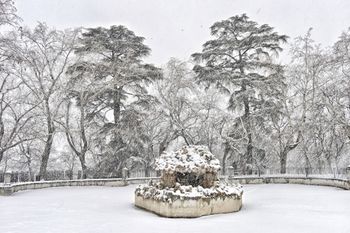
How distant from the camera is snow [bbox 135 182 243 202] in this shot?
12555 millimetres

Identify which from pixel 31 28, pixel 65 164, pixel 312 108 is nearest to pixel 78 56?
pixel 31 28

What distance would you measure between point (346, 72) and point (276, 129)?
600cm

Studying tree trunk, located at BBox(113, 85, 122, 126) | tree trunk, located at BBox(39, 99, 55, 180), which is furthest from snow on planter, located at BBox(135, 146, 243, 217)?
tree trunk, located at BBox(113, 85, 122, 126)

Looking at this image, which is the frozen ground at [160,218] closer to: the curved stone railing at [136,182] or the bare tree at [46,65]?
the curved stone railing at [136,182]

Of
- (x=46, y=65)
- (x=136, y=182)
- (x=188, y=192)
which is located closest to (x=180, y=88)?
(x=136, y=182)

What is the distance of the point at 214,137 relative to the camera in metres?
35.3

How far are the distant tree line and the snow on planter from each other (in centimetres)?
1047

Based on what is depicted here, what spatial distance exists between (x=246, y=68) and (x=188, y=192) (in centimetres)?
1643

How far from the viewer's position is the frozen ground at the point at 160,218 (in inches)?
381

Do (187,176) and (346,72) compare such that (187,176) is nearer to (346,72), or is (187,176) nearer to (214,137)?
(346,72)

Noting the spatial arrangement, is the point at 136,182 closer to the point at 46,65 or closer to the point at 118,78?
the point at 118,78

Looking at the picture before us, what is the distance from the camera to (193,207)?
12.4 metres

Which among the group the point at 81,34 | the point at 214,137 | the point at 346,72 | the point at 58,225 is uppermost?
the point at 81,34

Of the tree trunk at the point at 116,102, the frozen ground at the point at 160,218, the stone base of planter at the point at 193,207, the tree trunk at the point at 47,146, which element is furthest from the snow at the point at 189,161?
the tree trunk at the point at 116,102
